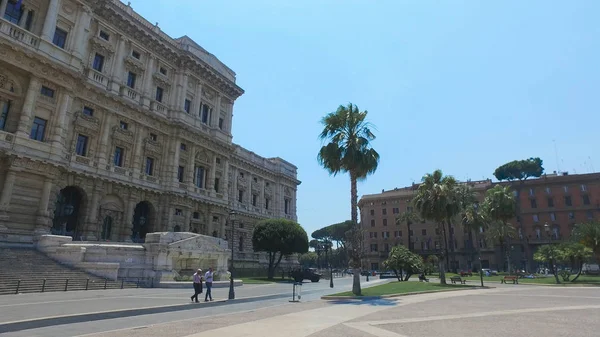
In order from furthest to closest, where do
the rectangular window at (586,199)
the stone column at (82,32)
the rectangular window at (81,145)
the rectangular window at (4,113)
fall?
the rectangular window at (586,199) → the rectangular window at (81,145) → the stone column at (82,32) → the rectangular window at (4,113)

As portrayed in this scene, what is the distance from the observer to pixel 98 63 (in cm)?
3603

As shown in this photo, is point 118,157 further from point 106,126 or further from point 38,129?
Answer: point 38,129

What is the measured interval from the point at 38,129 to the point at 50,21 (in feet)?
30.6

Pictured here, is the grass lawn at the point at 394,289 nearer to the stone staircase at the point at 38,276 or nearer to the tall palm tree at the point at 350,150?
the tall palm tree at the point at 350,150

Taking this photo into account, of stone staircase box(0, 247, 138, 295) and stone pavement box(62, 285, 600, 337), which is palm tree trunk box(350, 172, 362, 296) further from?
stone staircase box(0, 247, 138, 295)

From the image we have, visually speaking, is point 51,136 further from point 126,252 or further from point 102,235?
point 126,252

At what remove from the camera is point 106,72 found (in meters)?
36.3

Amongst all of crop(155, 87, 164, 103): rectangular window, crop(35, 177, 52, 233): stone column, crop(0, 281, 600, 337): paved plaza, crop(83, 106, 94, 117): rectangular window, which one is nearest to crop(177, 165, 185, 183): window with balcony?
crop(155, 87, 164, 103): rectangular window

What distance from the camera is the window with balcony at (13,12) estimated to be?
29.0 m

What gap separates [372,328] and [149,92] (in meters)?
38.2

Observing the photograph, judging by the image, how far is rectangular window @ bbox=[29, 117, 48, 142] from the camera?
1147 inches

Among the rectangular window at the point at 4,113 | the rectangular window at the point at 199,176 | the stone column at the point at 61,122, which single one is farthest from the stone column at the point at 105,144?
the rectangular window at the point at 199,176

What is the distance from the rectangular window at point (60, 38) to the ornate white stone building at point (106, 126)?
0.34 ft

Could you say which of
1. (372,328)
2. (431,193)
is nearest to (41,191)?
(372,328)
